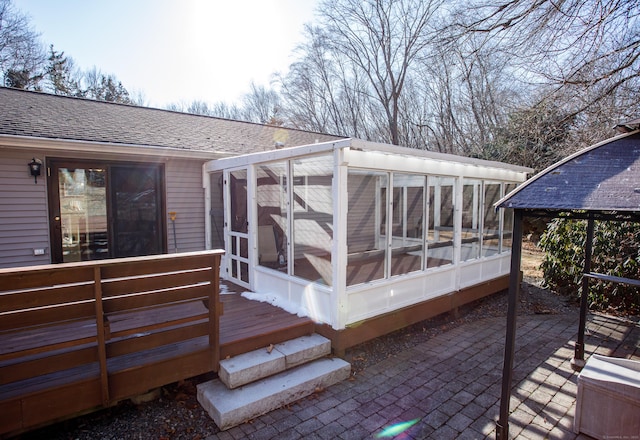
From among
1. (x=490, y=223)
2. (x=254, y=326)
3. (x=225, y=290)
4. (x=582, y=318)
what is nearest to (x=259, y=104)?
(x=490, y=223)

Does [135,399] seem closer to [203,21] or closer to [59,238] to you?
[59,238]

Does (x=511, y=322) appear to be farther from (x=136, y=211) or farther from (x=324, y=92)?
(x=324, y=92)

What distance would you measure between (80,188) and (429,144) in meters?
16.8

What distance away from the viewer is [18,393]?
2.41m

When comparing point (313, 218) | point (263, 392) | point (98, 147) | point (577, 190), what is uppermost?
point (98, 147)

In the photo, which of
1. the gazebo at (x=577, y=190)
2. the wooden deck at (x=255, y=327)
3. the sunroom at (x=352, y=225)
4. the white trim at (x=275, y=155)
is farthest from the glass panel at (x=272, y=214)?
the gazebo at (x=577, y=190)

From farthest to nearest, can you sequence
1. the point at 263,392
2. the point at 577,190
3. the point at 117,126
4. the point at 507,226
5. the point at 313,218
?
the point at 507,226, the point at 117,126, the point at 313,218, the point at 263,392, the point at 577,190

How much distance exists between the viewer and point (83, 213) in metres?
5.15

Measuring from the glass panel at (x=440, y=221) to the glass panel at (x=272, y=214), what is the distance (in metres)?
2.04

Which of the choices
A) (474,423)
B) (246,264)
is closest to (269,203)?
(246,264)

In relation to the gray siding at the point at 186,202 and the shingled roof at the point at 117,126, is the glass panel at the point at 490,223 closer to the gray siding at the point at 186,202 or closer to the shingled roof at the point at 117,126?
the shingled roof at the point at 117,126

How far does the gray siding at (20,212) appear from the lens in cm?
451

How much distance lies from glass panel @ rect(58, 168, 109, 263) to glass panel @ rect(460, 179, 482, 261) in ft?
18.4

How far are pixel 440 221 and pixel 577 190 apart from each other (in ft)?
9.21
